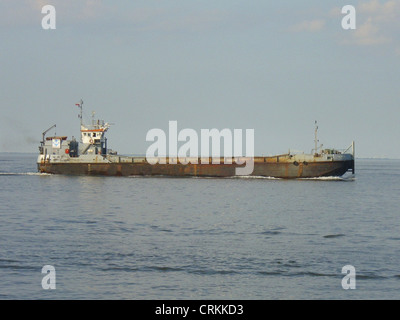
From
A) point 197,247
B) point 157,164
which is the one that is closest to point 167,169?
point 157,164

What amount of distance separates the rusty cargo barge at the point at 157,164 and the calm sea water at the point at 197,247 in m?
28.0

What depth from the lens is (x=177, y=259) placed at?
31.8 m

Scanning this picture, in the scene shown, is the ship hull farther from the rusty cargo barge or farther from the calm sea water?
the calm sea water

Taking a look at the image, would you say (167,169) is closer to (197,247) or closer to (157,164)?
(157,164)

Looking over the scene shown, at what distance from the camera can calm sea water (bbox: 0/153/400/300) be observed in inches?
1019

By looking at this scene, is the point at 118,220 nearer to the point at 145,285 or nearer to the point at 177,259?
the point at 177,259

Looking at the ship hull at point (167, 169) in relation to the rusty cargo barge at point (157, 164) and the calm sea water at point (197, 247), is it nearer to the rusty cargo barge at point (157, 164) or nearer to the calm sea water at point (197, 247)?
the rusty cargo barge at point (157, 164)

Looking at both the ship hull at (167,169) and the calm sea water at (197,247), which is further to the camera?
the ship hull at (167,169)

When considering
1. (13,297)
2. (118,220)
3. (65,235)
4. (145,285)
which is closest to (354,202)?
(118,220)

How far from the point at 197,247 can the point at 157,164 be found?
71.3m

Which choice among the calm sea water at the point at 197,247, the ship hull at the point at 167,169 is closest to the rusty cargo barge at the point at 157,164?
the ship hull at the point at 167,169

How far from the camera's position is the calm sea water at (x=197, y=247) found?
84.9 ft

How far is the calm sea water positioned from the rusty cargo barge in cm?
2797

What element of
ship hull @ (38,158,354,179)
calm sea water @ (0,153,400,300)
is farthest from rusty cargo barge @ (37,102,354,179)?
calm sea water @ (0,153,400,300)
